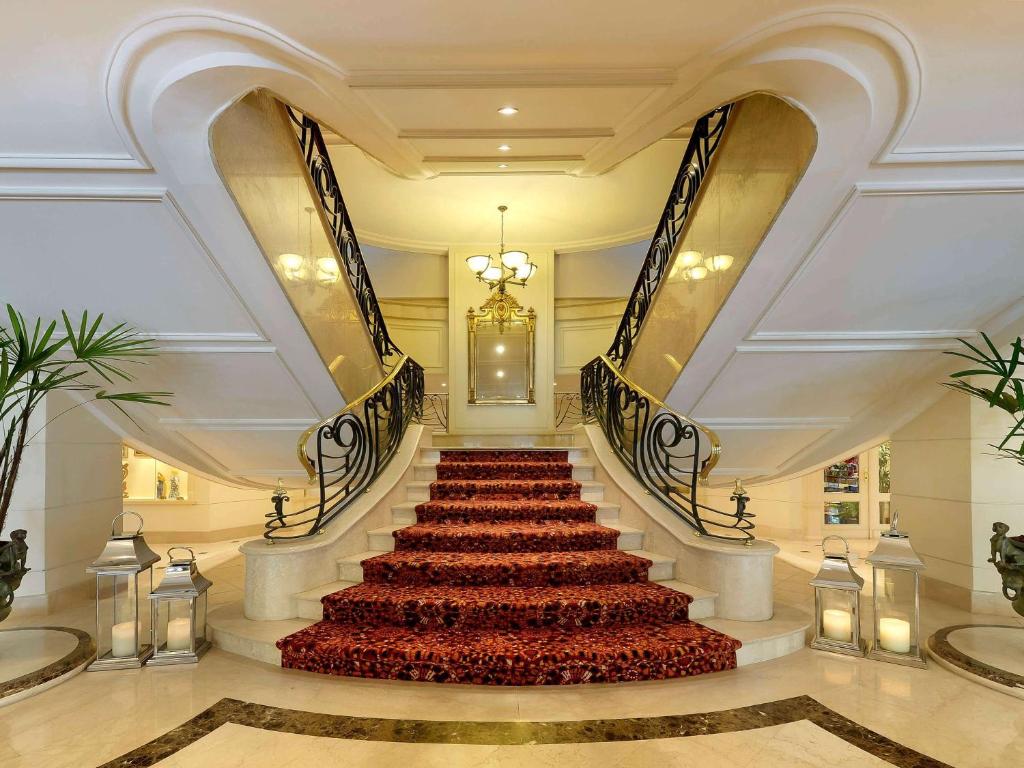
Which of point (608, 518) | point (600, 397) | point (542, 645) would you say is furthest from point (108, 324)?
point (600, 397)

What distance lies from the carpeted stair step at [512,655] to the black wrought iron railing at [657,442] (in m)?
0.85

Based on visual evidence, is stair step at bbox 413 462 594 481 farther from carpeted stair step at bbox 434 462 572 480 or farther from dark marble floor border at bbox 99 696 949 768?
dark marble floor border at bbox 99 696 949 768

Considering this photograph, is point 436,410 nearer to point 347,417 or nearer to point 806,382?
point 347,417

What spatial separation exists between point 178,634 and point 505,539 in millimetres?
1794

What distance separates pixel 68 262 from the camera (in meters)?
3.19

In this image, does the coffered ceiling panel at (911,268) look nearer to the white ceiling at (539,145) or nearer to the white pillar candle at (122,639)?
the white ceiling at (539,145)

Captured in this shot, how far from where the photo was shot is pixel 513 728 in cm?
224

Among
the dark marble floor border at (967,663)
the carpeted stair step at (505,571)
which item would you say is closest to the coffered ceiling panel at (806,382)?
the carpeted stair step at (505,571)

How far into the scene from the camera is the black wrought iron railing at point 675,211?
4.03 m

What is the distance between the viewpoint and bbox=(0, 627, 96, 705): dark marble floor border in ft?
8.43

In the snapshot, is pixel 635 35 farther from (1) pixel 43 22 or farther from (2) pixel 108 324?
(2) pixel 108 324

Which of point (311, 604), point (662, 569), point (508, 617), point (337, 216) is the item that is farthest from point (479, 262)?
point (508, 617)

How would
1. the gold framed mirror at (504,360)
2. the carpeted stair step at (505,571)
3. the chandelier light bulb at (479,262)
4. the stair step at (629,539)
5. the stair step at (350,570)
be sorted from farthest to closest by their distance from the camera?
the gold framed mirror at (504,360), the chandelier light bulb at (479,262), the stair step at (629,539), the stair step at (350,570), the carpeted stair step at (505,571)

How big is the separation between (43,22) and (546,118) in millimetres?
2041
